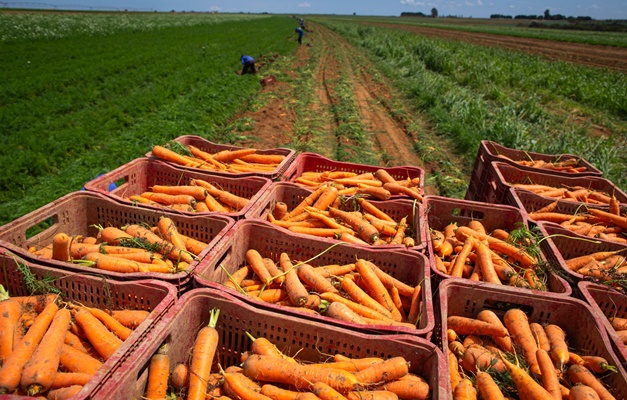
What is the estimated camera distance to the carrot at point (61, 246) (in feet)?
8.79

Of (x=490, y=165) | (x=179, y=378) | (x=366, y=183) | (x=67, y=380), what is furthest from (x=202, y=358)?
(x=490, y=165)

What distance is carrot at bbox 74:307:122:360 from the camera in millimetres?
2285

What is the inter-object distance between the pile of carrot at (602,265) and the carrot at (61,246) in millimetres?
3911

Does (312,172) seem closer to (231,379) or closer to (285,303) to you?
(285,303)

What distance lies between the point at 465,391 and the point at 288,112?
1069cm

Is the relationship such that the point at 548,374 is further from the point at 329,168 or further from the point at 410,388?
the point at 329,168

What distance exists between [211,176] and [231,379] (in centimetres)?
260

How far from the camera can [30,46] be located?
21297mm

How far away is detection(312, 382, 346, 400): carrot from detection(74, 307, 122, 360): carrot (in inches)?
48.2

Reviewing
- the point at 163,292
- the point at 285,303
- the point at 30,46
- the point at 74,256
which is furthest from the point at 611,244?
the point at 30,46

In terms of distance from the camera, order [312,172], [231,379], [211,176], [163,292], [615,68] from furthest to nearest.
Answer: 1. [615,68]
2. [312,172]
3. [211,176]
4. [163,292]
5. [231,379]

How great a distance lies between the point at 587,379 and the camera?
7.48 feet

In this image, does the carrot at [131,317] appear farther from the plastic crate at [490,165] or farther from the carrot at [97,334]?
the plastic crate at [490,165]

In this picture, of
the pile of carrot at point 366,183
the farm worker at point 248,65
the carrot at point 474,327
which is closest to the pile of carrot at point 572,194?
the pile of carrot at point 366,183
